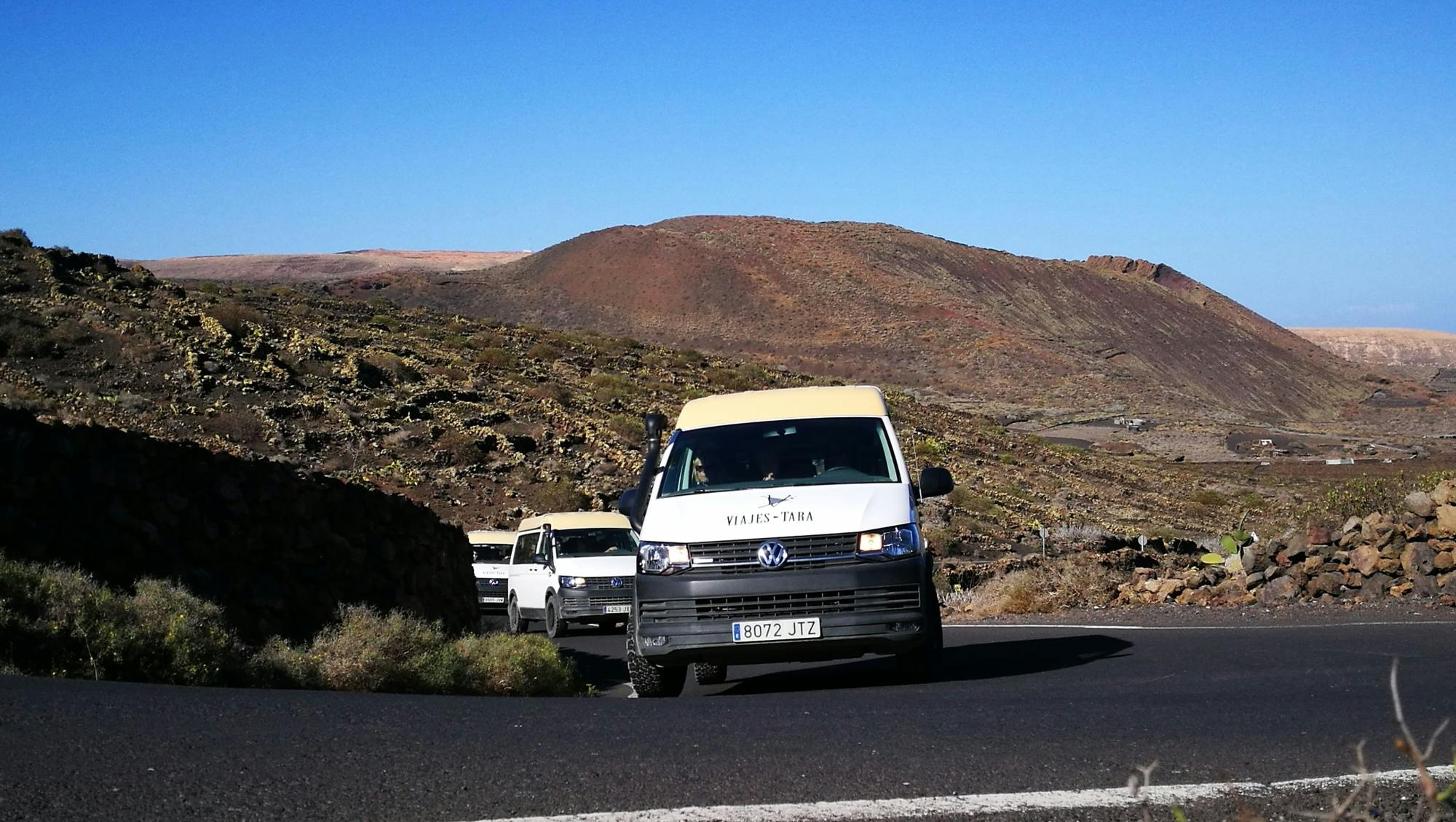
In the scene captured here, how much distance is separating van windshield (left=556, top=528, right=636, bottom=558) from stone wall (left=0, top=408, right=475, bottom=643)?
11.8ft

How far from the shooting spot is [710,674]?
39.2ft

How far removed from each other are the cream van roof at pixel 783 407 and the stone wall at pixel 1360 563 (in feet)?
25.3

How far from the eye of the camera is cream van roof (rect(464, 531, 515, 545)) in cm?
2873

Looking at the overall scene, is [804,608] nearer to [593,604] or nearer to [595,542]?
[593,604]

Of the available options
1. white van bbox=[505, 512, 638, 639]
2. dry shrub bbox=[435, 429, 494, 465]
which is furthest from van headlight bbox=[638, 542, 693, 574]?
dry shrub bbox=[435, 429, 494, 465]

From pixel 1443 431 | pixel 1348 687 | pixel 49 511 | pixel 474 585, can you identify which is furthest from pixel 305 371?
pixel 1443 431

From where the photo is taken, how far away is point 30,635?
9461 millimetres

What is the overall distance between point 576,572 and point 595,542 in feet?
3.10

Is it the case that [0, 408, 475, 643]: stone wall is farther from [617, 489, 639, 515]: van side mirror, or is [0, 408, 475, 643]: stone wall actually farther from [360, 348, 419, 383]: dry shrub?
[360, 348, 419, 383]: dry shrub

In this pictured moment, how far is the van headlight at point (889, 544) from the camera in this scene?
9.94 meters

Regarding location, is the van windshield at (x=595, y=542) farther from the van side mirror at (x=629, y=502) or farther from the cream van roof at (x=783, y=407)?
the van side mirror at (x=629, y=502)

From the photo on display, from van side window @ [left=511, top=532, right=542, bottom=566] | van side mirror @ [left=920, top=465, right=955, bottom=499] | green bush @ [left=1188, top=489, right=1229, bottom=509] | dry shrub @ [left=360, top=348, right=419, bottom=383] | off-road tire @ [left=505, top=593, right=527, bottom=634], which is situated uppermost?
dry shrub @ [left=360, top=348, right=419, bottom=383]

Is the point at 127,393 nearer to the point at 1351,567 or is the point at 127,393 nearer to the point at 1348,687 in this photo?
the point at 1351,567

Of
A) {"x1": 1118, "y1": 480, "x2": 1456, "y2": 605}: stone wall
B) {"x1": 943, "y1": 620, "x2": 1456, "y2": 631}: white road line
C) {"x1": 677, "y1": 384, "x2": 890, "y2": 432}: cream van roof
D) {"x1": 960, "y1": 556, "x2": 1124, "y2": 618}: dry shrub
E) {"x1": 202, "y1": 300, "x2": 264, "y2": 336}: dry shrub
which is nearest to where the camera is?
{"x1": 677, "y1": 384, "x2": 890, "y2": 432}: cream van roof
